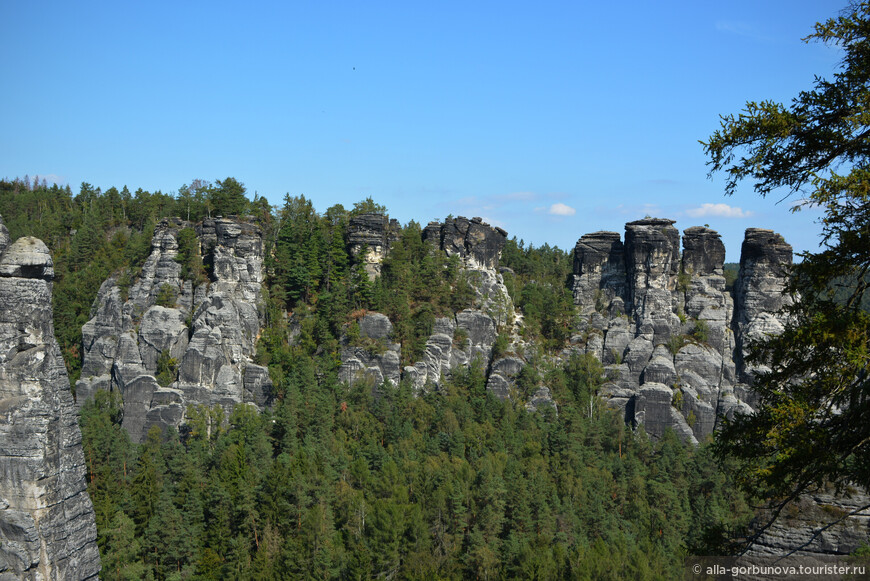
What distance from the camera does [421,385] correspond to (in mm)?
70812

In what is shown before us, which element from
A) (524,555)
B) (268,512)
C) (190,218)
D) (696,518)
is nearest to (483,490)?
(524,555)

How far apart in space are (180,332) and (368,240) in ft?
69.4

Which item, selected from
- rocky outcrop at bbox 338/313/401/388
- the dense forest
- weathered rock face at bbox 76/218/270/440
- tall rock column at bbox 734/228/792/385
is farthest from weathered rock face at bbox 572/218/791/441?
weathered rock face at bbox 76/218/270/440

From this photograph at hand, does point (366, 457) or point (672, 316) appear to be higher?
point (672, 316)

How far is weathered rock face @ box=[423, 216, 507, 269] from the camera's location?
8312cm

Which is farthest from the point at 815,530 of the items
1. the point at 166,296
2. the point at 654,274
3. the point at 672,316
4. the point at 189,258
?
the point at 654,274

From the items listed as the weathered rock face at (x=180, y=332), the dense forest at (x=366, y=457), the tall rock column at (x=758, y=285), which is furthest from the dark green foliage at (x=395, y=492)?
the tall rock column at (x=758, y=285)

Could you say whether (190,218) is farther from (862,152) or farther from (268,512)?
(862,152)

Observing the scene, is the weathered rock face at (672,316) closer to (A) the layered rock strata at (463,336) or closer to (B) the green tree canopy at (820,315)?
(A) the layered rock strata at (463,336)

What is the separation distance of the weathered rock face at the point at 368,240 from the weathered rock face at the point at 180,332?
996 centimetres

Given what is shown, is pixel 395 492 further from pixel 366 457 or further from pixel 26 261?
pixel 26 261

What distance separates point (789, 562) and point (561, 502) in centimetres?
3948

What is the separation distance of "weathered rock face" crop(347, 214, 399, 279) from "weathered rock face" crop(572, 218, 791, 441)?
904 inches

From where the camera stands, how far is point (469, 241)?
273ft
